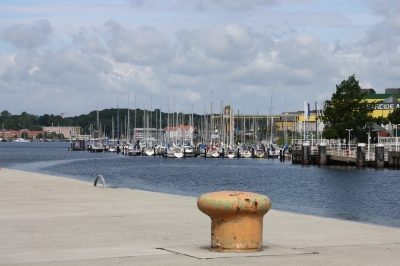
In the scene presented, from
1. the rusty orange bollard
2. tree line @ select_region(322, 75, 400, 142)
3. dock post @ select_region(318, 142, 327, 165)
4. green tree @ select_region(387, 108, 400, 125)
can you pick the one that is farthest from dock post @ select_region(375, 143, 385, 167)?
the rusty orange bollard

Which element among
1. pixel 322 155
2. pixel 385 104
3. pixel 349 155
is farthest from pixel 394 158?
pixel 385 104

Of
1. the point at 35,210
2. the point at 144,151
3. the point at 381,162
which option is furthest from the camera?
the point at 144,151

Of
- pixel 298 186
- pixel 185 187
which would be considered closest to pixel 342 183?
pixel 298 186

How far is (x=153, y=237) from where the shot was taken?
52.4ft

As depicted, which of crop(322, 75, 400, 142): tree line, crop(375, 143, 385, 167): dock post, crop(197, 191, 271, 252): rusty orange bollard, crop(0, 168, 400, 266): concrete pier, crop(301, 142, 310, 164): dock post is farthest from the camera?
crop(322, 75, 400, 142): tree line

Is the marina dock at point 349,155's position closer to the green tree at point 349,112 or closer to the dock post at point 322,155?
the dock post at point 322,155

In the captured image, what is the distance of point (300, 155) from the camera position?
98.2 meters

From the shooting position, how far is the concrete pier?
12844 mm

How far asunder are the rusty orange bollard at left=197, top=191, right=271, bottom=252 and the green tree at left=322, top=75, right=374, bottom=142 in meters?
83.9

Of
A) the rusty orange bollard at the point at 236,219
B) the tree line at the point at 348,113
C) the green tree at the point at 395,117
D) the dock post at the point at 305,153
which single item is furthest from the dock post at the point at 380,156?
the rusty orange bollard at the point at 236,219

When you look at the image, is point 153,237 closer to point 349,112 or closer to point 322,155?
point 322,155

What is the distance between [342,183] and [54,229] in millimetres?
45429

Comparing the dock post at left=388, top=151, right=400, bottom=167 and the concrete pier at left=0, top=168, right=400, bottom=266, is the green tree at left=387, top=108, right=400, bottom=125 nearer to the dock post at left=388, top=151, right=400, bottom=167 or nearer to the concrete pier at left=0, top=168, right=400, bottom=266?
the dock post at left=388, top=151, right=400, bottom=167

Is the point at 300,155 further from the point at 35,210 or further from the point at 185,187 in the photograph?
the point at 35,210
